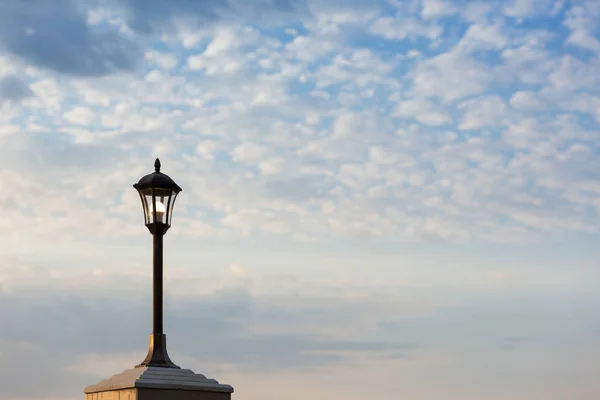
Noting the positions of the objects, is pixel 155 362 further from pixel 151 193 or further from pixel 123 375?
pixel 151 193

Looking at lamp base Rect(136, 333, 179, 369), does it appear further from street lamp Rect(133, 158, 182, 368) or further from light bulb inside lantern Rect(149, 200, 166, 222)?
light bulb inside lantern Rect(149, 200, 166, 222)

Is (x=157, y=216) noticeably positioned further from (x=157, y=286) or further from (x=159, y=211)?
(x=157, y=286)

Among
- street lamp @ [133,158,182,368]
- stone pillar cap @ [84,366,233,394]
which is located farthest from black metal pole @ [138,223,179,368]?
stone pillar cap @ [84,366,233,394]

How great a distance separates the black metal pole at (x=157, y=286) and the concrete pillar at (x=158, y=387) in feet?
2.52

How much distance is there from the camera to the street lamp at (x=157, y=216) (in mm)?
16250

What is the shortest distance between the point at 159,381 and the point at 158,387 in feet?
0.40

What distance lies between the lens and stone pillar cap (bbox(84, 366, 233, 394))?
15.2m

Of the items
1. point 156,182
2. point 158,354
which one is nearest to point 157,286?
point 158,354

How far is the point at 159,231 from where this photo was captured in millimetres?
16469

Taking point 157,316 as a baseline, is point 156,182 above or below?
above

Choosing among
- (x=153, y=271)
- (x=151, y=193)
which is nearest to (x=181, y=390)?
(x=153, y=271)

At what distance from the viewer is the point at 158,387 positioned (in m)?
15.2

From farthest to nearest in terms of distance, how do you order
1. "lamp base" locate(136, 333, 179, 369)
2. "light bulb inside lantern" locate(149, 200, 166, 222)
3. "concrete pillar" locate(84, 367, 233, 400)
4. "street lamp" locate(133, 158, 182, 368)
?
"light bulb inside lantern" locate(149, 200, 166, 222) < "street lamp" locate(133, 158, 182, 368) < "lamp base" locate(136, 333, 179, 369) < "concrete pillar" locate(84, 367, 233, 400)

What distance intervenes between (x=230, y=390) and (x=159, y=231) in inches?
100
